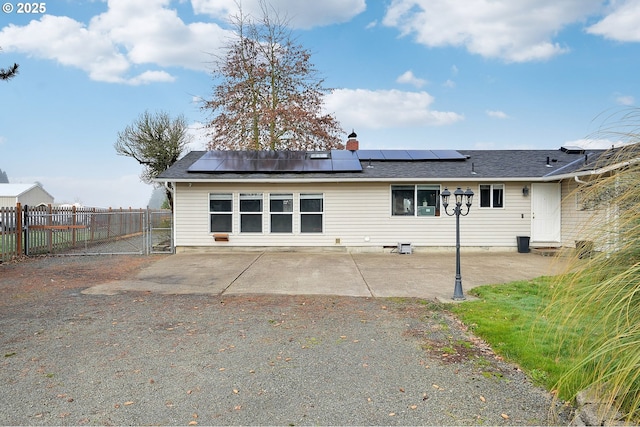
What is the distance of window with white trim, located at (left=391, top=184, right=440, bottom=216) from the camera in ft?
41.7

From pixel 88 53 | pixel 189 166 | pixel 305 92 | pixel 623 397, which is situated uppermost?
pixel 305 92

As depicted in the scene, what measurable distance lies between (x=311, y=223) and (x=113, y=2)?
8875 millimetres

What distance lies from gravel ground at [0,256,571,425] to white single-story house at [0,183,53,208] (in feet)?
118

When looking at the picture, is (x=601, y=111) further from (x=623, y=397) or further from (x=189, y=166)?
(x=189, y=166)

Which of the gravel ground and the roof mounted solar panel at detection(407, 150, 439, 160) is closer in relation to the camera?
the gravel ground

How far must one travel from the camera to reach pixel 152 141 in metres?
22.1

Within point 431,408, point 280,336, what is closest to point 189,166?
point 280,336

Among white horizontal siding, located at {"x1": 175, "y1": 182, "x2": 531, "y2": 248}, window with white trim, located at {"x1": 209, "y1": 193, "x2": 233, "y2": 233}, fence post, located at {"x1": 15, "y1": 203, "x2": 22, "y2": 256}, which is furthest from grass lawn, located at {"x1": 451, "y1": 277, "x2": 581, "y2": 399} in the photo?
fence post, located at {"x1": 15, "y1": 203, "x2": 22, "y2": 256}

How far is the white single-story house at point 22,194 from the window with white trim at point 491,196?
123 ft

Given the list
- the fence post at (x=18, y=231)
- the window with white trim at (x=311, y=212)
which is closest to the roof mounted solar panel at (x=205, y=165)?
the window with white trim at (x=311, y=212)

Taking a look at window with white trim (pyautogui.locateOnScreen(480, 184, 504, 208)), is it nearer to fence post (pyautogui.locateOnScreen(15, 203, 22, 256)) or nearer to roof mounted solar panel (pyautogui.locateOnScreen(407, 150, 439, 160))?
roof mounted solar panel (pyautogui.locateOnScreen(407, 150, 439, 160))

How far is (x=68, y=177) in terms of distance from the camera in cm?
2520

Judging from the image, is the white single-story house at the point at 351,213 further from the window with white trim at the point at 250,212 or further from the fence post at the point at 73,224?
the fence post at the point at 73,224

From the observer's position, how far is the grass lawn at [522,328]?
3191mm
